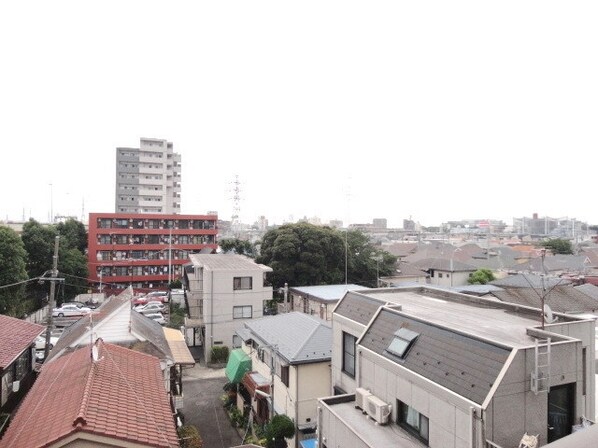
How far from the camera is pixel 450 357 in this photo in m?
9.30

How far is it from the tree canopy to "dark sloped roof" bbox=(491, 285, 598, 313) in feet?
54.5

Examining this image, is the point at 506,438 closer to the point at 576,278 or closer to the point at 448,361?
the point at 448,361

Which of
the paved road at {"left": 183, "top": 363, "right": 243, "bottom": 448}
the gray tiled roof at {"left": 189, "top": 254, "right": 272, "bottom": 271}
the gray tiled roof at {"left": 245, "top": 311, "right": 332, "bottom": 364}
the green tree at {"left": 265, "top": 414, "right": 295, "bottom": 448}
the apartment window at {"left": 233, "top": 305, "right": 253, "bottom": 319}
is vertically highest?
the gray tiled roof at {"left": 189, "top": 254, "right": 272, "bottom": 271}

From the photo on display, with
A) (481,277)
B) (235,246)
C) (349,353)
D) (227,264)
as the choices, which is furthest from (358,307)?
(235,246)

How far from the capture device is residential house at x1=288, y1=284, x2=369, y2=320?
30.3 m

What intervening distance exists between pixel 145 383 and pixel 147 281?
4591 cm

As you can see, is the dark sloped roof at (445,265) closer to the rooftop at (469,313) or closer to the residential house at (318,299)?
the residential house at (318,299)

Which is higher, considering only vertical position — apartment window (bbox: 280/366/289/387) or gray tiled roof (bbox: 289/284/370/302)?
gray tiled roof (bbox: 289/284/370/302)

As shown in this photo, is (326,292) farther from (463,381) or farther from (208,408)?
(463,381)

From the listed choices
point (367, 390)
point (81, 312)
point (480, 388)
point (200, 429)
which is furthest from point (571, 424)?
point (81, 312)

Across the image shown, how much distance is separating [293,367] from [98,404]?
305 inches

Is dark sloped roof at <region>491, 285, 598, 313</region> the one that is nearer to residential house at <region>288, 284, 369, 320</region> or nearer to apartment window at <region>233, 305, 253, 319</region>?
residential house at <region>288, 284, 369, 320</region>

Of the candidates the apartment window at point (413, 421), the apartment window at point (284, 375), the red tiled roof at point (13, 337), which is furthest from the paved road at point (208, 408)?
the apartment window at point (413, 421)

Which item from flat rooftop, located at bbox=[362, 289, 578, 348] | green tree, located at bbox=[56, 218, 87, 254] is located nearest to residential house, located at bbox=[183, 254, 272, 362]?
flat rooftop, located at bbox=[362, 289, 578, 348]
